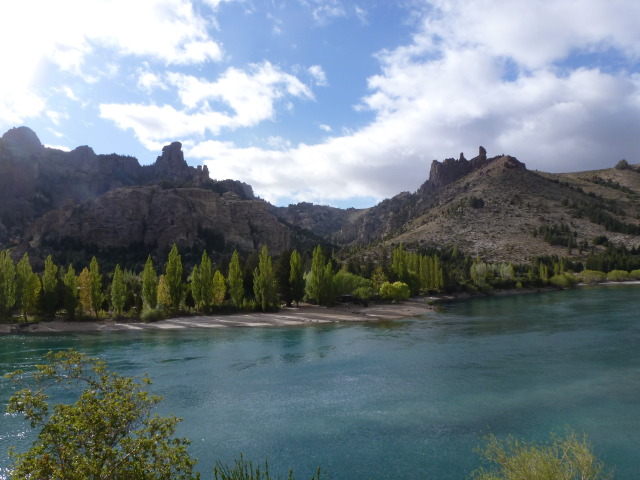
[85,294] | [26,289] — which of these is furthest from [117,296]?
[26,289]

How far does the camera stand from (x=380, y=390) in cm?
3109

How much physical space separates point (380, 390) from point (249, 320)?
41.0 m

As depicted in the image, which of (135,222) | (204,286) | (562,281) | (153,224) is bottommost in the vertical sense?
(562,281)

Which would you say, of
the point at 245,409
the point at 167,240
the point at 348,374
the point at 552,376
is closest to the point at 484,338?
the point at 552,376

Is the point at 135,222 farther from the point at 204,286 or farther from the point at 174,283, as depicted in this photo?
the point at 204,286

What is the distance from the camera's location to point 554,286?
13375cm

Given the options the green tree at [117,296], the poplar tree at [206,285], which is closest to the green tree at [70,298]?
the green tree at [117,296]

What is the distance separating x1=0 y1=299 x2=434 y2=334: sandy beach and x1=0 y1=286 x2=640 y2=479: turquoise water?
7.17 m

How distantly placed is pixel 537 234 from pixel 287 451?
598 ft

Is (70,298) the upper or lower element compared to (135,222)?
lower

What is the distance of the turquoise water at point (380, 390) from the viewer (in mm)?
21328

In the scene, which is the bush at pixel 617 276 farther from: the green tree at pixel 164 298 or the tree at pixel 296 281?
the green tree at pixel 164 298

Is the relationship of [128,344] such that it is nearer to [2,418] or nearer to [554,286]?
[2,418]

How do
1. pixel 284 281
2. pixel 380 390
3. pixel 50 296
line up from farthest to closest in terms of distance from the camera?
1. pixel 284 281
2. pixel 50 296
3. pixel 380 390
